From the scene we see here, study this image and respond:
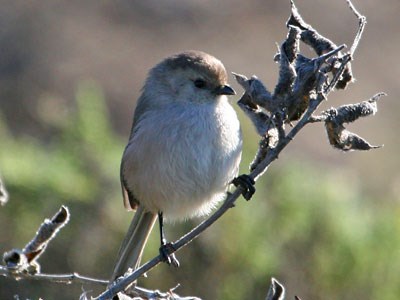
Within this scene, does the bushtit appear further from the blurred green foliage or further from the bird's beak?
the blurred green foliage

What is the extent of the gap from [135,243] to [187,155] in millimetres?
652

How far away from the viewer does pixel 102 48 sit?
34.7ft

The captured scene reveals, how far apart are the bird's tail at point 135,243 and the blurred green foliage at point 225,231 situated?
4.91ft

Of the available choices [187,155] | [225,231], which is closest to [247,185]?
[187,155]

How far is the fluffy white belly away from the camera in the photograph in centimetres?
411

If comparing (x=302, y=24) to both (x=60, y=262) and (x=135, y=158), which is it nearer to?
(x=135, y=158)

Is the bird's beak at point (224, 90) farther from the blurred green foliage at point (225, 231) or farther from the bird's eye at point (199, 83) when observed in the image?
the blurred green foliage at point (225, 231)

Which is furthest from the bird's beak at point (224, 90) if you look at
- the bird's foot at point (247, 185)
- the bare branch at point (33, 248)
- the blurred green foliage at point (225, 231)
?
the blurred green foliage at point (225, 231)

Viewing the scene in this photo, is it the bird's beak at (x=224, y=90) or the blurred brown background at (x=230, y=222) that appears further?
the blurred brown background at (x=230, y=222)

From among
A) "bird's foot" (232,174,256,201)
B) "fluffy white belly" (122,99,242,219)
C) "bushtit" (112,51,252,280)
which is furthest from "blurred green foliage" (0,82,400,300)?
"bird's foot" (232,174,256,201)

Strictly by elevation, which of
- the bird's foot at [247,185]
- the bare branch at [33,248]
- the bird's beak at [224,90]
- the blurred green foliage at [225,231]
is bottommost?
the bare branch at [33,248]

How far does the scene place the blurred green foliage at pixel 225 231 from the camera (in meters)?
6.16

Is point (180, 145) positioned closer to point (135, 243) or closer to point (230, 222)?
point (135, 243)

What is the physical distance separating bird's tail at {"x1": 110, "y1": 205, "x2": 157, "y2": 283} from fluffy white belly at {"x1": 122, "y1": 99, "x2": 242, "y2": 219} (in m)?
0.22
